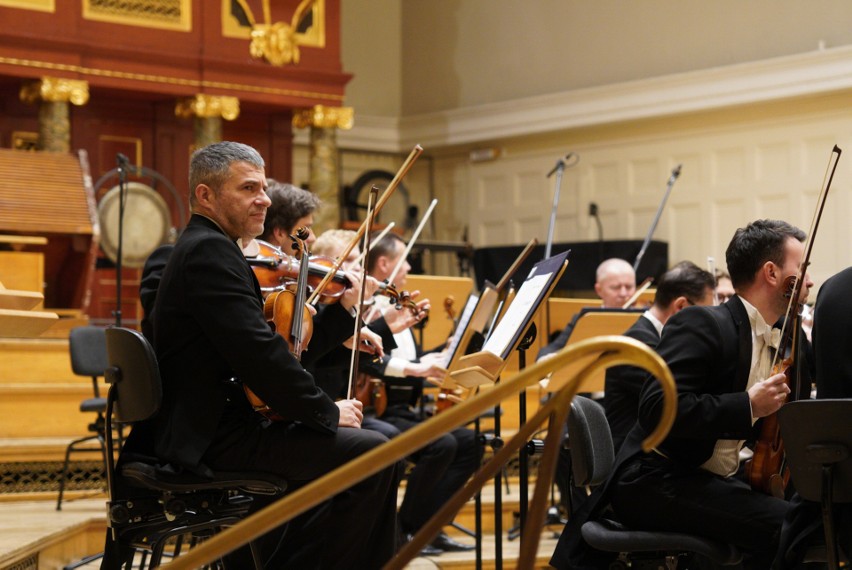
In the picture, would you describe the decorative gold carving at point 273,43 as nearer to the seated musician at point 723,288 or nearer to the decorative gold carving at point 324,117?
the decorative gold carving at point 324,117

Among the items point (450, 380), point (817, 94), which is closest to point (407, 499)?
point (450, 380)

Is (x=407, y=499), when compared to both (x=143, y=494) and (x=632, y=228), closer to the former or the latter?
(x=143, y=494)

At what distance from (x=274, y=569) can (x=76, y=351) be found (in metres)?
2.44

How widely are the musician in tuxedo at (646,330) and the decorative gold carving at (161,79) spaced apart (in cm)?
587

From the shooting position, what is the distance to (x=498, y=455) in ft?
5.36

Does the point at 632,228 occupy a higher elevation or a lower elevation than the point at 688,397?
higher

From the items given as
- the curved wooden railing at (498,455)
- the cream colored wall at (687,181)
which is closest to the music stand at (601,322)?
the curved wooden railing at (498,455)

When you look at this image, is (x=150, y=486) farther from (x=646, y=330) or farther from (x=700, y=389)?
(x=646, y=330)

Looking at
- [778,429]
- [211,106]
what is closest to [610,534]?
[778,429]

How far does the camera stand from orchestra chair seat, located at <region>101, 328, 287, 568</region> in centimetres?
285

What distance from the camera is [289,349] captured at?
300 cm

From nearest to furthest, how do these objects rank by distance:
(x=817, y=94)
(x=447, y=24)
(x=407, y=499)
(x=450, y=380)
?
(x=450, y=380) → (x=407, y=499) → (x=817, y=94) → (x=447, y=24)

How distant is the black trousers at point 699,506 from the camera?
299cm

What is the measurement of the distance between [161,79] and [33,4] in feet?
3.76
